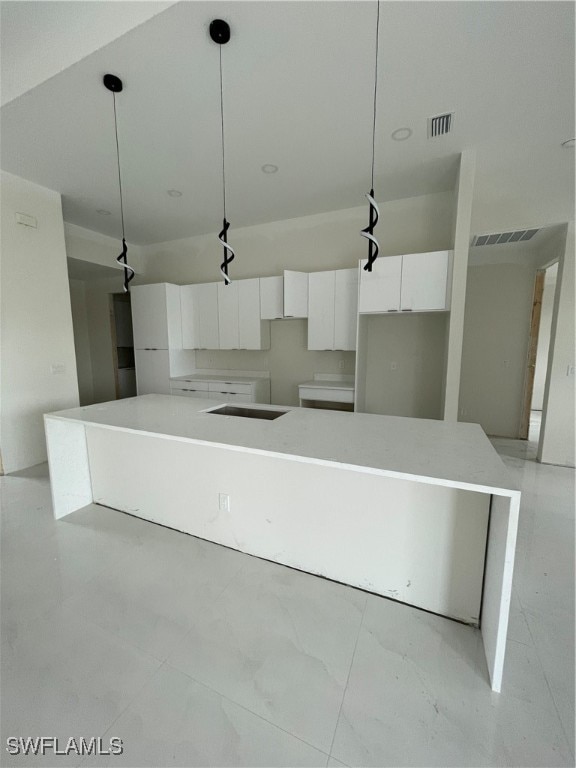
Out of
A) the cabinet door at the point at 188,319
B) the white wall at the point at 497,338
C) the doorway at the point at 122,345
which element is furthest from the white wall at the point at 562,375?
the doorway at the point at 122,345

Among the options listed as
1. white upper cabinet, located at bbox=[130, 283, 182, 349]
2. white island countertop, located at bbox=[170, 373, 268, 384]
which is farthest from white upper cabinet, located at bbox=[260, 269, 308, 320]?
white upper cabinet, located at bbox=[130, 283, 182, 349]

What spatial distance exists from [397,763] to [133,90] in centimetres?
346

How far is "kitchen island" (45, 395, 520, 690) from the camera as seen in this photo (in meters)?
1.24

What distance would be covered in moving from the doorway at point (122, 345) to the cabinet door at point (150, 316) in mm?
1339

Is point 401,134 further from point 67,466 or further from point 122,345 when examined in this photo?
point 122,345

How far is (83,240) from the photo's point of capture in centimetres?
429

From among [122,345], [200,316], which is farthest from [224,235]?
[122,345]

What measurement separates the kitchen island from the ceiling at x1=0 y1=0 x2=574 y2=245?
207 cm

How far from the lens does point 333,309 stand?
3521 mm

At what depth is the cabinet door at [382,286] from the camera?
2998mm

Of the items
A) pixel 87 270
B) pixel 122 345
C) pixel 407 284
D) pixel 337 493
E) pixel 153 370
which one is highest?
pixel 87 270

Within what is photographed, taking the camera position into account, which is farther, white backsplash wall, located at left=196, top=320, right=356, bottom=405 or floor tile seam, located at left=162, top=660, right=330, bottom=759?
white backsplash wall, located at left=196, top=320, right=356, bottom=405

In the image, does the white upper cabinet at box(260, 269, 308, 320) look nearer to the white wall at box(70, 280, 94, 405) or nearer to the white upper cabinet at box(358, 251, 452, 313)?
the white upper cabinet at box(358, 251, 452, 313)

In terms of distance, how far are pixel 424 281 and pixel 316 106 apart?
1669 mm
